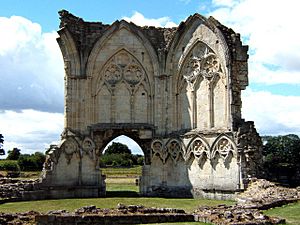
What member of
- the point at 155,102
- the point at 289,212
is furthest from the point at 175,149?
the point at 289,212

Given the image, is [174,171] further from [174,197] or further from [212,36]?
[212,36]

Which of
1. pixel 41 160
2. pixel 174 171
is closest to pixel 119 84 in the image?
pixel 174 171

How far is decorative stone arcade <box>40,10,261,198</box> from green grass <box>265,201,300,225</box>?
783 centimetres

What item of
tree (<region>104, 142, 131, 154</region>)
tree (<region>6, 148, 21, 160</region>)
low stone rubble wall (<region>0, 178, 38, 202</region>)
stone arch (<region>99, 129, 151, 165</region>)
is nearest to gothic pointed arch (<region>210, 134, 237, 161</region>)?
stone arch (<region>99, 129, 151, 165</region>)

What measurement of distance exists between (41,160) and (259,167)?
43851mm

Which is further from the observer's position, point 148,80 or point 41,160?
point 41,160

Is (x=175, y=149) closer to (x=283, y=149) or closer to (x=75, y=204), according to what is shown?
(x=75, y=204)

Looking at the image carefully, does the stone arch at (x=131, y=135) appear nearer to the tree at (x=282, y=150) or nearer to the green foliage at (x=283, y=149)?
the tree at (x=282, y=150)

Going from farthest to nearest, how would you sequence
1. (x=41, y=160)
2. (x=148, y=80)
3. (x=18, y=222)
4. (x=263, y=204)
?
(x=41, y=160) < (x=148, y=80) < (x=263, y=204) < (x=18, y=222)

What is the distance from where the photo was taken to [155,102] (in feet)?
91.0

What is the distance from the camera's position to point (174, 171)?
88.7 ft

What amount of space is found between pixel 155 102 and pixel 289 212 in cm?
1373

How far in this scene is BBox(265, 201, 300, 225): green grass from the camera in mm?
13519

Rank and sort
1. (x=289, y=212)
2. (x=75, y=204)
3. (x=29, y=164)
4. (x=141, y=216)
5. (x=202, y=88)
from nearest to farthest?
(x=141, y=216) → (x=289, y=212) → (x=75, y=204) → (x=202, y=88) → (x=29, y=164)
